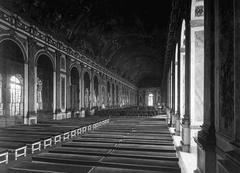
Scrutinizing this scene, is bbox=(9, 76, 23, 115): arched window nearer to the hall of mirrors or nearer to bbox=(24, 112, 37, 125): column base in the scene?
the hall of mirrors

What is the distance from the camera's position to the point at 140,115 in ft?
67.0

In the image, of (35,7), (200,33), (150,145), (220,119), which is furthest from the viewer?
(35,7)

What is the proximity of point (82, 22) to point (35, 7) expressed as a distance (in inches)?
169

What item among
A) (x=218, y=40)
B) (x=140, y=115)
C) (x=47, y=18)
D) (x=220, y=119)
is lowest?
(x=140, y=115)

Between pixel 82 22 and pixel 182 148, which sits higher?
pixel 82 22

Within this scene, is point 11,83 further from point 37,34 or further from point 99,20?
point 99,20

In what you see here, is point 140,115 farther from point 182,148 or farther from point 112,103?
point 182,148

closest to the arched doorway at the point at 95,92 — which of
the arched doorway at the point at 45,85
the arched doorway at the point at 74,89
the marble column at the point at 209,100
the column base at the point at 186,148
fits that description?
the arched doorway at the point at 74,89

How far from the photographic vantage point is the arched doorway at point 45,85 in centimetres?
1338

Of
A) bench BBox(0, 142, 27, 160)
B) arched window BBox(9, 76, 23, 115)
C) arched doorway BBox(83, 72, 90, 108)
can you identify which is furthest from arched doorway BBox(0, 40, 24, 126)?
arched doorway BBox(83, 72, 90, 108)

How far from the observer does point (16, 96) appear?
1116cm

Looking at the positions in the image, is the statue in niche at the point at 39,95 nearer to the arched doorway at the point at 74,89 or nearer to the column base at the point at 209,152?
the arched doorway at the point at 74,89

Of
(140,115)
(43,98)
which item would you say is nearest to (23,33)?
(43,98)

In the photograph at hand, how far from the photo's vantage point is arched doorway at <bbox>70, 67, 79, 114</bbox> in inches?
687
